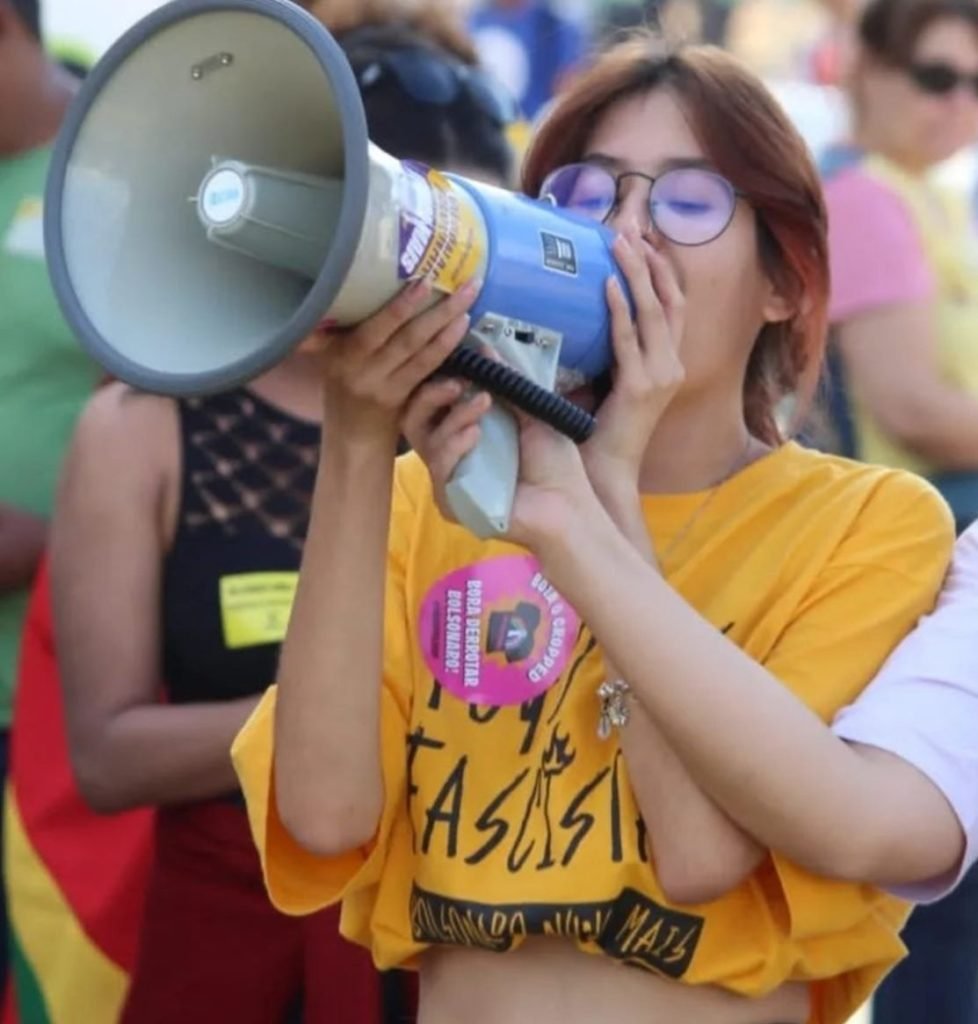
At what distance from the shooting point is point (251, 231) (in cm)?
170

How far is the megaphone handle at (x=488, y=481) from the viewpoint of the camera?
1.79 m

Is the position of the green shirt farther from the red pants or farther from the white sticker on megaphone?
the white sticker on megaphone

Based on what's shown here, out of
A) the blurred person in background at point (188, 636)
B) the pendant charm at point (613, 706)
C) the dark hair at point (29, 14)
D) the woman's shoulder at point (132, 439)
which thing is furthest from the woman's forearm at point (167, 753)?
the dark hair at point (29, 14)

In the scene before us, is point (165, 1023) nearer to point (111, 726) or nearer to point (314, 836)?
point (111, 726)

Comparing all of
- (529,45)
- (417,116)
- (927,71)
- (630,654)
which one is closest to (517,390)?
(630,654)

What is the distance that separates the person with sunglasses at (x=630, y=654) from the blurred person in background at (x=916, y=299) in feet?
4.30

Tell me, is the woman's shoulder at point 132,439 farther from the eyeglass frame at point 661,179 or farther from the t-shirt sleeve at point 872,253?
the t-shirt sleeve at point 872,253

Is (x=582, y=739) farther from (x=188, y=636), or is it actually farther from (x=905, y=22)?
(x=905, y=22)

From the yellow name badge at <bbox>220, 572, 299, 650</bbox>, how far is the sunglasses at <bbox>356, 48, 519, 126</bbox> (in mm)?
629

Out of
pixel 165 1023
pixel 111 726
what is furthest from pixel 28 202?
pixel 165 1023

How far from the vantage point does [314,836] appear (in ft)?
6.44

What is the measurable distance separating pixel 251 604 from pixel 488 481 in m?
0.95

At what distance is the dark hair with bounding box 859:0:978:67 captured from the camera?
12.6 ft

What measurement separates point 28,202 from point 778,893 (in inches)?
74.3
